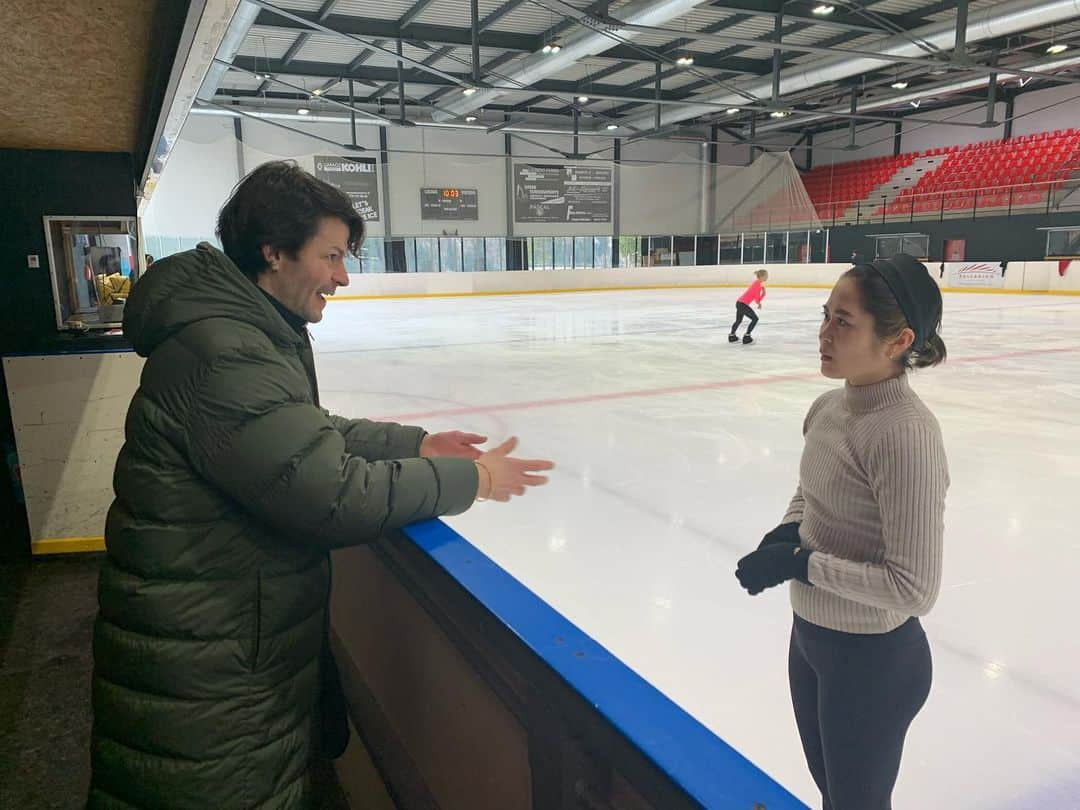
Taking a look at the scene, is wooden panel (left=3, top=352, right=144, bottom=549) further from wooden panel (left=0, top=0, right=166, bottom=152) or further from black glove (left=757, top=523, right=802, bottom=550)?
black glove (left=757, top=523, right=802, bottom=550)

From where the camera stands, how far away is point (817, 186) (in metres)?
25.2

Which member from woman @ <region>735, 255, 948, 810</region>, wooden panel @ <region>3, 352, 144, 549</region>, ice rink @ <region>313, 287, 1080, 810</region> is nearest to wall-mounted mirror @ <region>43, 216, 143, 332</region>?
wooden panel @ <region>3, 352, 144, 549</region>

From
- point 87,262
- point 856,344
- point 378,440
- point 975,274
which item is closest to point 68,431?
point 87,262

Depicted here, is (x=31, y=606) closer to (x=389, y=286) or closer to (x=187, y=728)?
(x=187, y=728)

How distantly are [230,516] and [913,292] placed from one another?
3.24 ft

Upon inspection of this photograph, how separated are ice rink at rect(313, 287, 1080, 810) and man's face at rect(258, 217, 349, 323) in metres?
0.99

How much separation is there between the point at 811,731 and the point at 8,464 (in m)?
3.56

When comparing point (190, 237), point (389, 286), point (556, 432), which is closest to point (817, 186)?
point (389, 286)

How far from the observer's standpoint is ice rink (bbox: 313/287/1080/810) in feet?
5.18

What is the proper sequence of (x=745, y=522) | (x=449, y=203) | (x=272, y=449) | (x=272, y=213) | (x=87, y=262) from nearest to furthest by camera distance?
1. (x=272, y=449)
2. (x=272, y=213)
3. (x=745, y=522)
4. (x=87, y=262)
5. (x=449, y=203)

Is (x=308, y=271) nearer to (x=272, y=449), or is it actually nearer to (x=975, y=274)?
(x=272, y=449)

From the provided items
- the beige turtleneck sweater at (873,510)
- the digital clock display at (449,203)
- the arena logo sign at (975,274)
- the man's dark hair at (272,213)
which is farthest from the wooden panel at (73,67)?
the arena logo sign at (975,274)

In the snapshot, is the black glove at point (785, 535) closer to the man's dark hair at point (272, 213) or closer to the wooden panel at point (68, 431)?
the man's dark hair at point (272, 213)

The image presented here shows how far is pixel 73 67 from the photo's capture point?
1.84 metres
